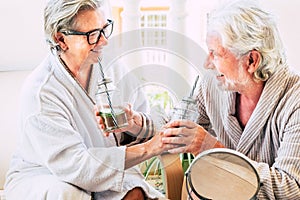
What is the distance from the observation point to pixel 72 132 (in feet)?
4.55

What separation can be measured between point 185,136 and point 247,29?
32cm

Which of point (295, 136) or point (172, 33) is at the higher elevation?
point (172, 33)

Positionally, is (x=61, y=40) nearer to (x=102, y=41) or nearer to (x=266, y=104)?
(x=102, y=41)

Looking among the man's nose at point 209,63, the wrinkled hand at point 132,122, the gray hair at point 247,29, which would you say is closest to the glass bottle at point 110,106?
the wrinkled hand at point 132,122

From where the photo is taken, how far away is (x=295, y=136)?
1.32 meters

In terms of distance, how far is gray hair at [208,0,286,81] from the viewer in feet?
4.33

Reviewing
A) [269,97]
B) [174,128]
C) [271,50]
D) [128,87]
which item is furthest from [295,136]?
[128,87]

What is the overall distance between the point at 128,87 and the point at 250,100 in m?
0.44

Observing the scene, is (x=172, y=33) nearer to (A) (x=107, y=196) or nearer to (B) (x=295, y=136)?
(B) (x=295, y=136)

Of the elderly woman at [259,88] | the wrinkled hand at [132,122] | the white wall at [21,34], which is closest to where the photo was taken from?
the wrinkled hand at [132,122]

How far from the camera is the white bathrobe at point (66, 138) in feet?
4.54

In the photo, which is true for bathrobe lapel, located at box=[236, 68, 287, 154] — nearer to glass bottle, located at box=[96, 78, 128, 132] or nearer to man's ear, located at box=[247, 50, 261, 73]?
man's ear, located at box=[247, 50, 261, 73]

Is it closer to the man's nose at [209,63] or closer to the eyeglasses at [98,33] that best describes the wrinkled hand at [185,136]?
the man's nose at [209,63]

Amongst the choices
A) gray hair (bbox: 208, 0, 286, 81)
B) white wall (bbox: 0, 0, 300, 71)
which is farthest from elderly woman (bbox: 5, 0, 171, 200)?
white wall (bbox: 0, 0, 300, 71)
